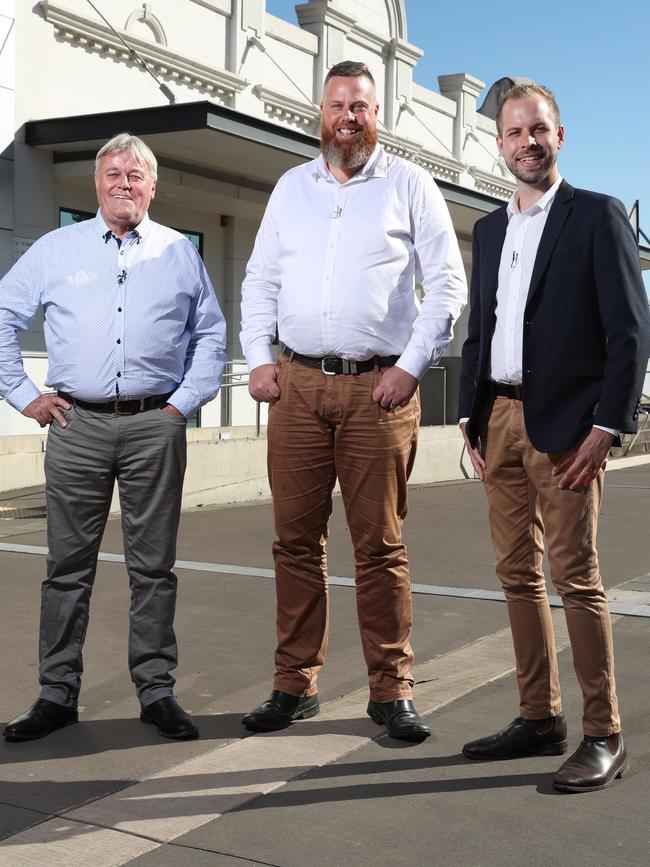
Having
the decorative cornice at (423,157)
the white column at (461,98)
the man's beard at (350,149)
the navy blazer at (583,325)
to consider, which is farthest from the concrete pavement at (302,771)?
the white column at (461,98)

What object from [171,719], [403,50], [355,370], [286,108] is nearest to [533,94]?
[355,370]

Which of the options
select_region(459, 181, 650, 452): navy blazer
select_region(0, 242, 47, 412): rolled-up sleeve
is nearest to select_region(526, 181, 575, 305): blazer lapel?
select_region(459, 181, 650, 452): navy blazer

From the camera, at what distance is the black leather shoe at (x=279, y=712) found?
4145 millimetres

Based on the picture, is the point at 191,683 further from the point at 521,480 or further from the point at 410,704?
the point at 521,480

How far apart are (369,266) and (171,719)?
5.77 ft

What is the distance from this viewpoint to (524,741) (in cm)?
385

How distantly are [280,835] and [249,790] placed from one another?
0.35m

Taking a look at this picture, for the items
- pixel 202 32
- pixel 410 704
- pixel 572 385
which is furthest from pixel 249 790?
pixel 202 32

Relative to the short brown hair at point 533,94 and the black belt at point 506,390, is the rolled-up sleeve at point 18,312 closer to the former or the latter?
the black belt at point 506,390

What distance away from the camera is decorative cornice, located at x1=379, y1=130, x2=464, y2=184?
70.8 ft

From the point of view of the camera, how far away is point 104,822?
3.28 m

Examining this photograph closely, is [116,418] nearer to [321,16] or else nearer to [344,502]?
[344,502]

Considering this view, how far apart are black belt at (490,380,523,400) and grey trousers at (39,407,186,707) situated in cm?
118

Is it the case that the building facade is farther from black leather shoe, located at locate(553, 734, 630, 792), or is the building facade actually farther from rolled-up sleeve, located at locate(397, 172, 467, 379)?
black leather shoe, located at locate(553, 734, 630, 792)
